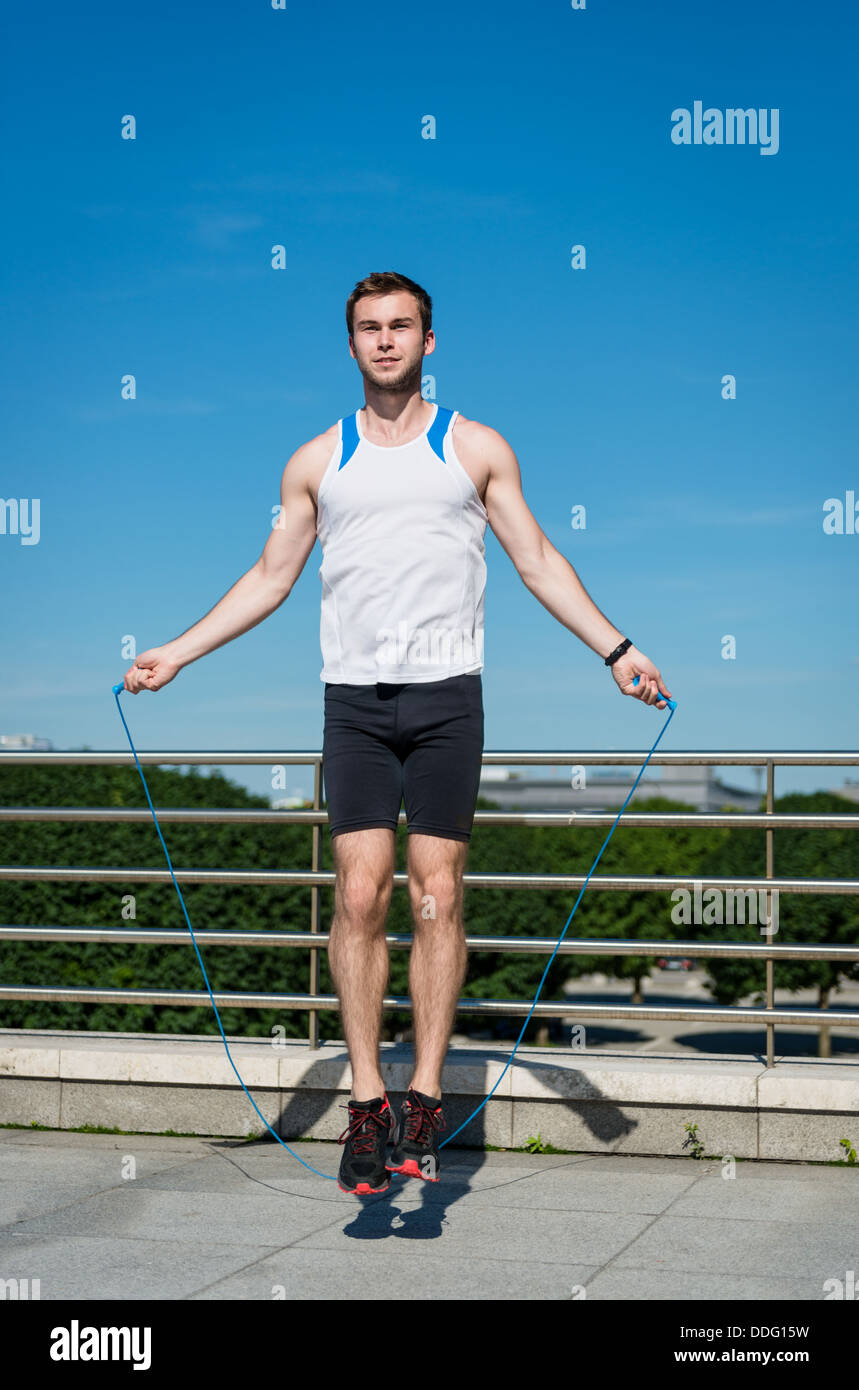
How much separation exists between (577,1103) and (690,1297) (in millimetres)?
1902

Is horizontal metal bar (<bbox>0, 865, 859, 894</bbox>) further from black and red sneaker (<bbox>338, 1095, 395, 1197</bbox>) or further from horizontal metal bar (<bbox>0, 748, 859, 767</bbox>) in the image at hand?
black and red sneaker (<bbox>338, 1095, 395, 1197</bbox>)

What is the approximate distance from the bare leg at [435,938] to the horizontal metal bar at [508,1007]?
37.4 inches

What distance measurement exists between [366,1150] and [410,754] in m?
1.07

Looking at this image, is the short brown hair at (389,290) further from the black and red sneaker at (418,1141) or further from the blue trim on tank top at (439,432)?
the black and red sneaker at (418,1141)

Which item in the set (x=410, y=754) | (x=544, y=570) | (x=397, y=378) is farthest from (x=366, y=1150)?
(x=397, y=378)

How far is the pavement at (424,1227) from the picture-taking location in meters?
3.41

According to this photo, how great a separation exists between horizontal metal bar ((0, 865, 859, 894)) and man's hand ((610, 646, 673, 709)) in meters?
1.04

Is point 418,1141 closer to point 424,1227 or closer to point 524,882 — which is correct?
point 424,1227

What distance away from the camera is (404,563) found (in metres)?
4.02

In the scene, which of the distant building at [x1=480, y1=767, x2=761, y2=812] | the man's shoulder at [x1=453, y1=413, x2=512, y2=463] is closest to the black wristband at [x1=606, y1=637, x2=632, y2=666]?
the man's shoulder at [x1=453, y1=413, x2=512, y2=463]

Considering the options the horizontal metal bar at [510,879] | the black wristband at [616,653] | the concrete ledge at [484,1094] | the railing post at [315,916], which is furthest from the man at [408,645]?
Result: the railing post at [315,916]

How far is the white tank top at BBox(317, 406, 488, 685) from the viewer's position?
404 centimetres

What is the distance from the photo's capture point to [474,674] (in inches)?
163
